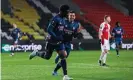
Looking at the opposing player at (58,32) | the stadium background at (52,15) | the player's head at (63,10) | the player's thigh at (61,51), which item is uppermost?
the player's head at (63,10)

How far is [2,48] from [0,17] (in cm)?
507

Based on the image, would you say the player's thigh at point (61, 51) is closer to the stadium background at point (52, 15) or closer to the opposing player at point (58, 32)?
the opposing player at point (58, 32)

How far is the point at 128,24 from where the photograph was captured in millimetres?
48531

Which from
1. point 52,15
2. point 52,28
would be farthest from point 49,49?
point 52,15

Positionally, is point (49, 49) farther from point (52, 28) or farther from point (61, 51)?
point (52, 28)

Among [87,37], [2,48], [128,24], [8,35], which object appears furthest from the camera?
[128,24]

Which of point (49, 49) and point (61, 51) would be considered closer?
point (61, 51)

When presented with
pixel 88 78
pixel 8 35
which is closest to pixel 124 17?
pixel 8 35

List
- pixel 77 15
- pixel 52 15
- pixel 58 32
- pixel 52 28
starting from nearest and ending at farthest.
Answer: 1. pixel 52 28
2. pixel 58 32
3. pixel 52 15
4. pixel 77 15

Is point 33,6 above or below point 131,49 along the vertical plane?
above

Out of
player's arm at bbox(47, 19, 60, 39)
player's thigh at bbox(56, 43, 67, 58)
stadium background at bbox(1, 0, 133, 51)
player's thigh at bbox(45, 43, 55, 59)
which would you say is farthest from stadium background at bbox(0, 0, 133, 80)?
player's arm at bbox(47, 19, 60, 39)

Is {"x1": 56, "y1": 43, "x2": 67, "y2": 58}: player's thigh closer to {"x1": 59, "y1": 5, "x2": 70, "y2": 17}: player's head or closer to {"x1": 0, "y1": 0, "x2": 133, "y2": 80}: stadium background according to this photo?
{"x1": 59, "y1": 5, "x2": 70, "y2": 17}: player's head

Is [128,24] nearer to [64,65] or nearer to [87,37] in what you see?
[87,37]

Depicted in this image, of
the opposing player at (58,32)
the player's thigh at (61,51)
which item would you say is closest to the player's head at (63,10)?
the opposing player at (58,32)
